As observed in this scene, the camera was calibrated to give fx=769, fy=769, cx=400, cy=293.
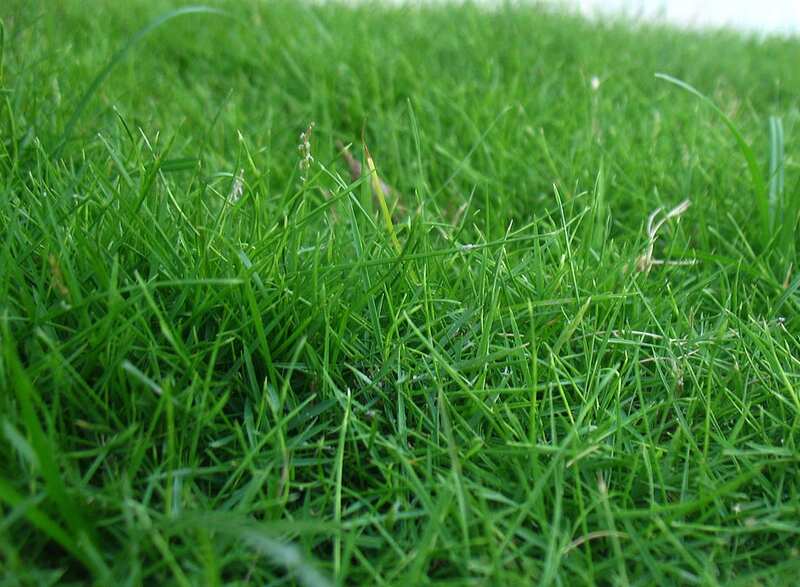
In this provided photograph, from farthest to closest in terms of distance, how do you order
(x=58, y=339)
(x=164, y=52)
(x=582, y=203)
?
(x=164, y=52)
(x=582, y=203)
(x=58, y=339)

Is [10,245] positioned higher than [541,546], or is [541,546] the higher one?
[10,245]

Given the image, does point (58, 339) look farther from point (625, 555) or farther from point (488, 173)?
point (488, 173)

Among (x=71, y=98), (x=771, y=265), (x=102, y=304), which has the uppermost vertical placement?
(x=71, y=98)

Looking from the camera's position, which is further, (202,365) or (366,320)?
(366,320)

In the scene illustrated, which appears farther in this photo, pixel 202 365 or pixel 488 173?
pixel 488 173

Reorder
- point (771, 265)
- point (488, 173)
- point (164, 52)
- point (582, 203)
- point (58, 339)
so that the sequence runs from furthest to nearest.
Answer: point (164, 52)
point (488, 173)
point (582, 203)
point (771, 265)
point (58, 339)

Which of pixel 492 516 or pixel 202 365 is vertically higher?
pixel 202 365

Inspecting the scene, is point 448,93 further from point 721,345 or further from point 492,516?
point 492,516

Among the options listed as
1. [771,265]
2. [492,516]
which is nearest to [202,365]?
[492,516]

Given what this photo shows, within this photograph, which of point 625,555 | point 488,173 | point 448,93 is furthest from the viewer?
point 448,93

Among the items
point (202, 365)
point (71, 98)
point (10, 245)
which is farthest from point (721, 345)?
point (71, 98)
